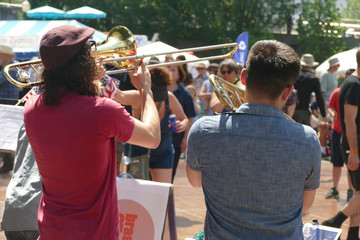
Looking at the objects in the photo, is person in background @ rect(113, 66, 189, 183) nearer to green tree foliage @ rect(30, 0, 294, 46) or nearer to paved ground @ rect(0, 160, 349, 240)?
paved ground @ rect(0, 160, 349, 240)

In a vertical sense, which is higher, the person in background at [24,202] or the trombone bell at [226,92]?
the trombone bell at [226,92]

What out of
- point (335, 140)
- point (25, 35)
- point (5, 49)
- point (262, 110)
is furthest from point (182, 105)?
point (25, 35)

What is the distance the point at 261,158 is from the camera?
81.5 inches

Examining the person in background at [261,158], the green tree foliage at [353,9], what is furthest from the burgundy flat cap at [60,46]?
the green tree foliage at [353,9]

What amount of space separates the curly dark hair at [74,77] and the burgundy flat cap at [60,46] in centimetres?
2

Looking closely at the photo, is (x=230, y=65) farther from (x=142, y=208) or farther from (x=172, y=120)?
(x=142, y=208)

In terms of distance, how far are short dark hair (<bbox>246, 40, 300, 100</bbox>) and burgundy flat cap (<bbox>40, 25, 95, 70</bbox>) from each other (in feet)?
2.21

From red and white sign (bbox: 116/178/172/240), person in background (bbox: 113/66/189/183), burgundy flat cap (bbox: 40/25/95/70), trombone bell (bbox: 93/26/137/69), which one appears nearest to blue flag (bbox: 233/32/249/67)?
person in background (bbox: 113/66/189/183)

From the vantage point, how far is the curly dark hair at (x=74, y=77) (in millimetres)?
2256

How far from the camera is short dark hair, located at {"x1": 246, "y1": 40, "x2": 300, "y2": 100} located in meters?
2.09

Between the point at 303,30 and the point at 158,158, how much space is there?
24177mm

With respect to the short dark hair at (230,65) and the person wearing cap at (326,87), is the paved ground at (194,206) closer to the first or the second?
the short dark hair at (230,65)

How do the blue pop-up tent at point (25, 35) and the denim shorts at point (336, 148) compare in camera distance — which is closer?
the denim shorts at point (336, 148)

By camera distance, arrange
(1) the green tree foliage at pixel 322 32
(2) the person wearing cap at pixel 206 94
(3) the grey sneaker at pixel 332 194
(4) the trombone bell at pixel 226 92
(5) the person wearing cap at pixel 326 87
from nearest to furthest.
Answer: (4) the trombone bell at pixel 226 92 < (3) the grey sneaker at pixel 332 194 < (2) the person wearing cap at pixel 206 94 < (5) the person wearing cap at pixel 326 87 < (1) the green tree foliage at pixel 322 32
